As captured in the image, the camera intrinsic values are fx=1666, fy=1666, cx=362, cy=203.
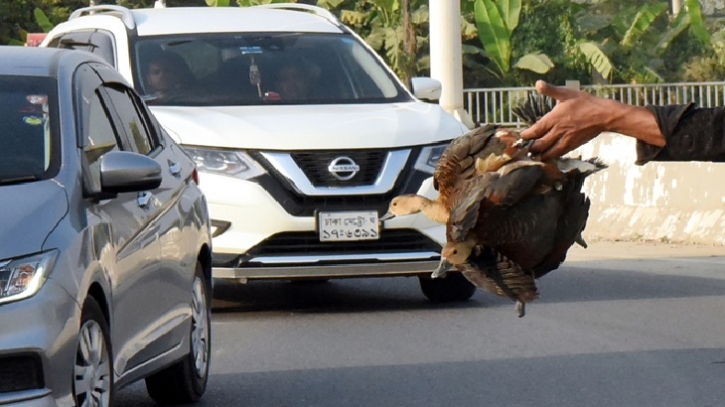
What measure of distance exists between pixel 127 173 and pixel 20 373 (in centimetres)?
115

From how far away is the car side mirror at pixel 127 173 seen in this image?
628cm

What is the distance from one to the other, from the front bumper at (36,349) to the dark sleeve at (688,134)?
7.28 feet

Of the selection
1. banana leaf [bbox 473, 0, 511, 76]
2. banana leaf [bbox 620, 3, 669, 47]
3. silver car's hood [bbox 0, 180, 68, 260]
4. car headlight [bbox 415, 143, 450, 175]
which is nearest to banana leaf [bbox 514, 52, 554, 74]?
banana leaf [bbox 473, 0, 511, 76]

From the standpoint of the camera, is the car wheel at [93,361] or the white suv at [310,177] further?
the white suv at [310,177]

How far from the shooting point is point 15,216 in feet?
18.5

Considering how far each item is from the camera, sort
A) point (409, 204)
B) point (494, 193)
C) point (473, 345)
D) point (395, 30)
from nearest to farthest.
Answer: point (494, 193)
point (409, 204)
point (473, 345)
point (395, 30)

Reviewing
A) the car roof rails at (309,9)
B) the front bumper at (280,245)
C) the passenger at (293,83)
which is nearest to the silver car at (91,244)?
the front bumper at (280,245)

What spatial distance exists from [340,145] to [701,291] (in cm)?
294

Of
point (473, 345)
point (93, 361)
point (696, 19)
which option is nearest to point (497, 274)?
point (93, 361)

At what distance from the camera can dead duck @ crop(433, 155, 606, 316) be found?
4.07 m

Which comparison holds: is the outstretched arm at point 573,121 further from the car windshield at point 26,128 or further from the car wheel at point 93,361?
the car windshield at point 26,128

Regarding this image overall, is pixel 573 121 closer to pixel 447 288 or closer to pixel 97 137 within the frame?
pixel 97 137

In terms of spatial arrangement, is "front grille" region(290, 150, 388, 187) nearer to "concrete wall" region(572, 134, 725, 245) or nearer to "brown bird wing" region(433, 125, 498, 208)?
"concrete wall" region(572, 134, 725, 245)

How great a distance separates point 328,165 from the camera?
10539mm
